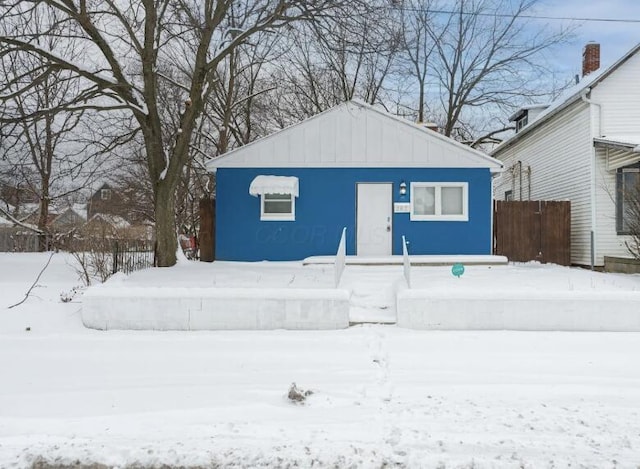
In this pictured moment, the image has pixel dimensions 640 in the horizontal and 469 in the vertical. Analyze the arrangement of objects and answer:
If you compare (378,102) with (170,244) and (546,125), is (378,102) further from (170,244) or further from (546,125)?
(170,244)

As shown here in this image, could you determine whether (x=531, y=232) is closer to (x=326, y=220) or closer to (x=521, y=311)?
(x=326, y=220)

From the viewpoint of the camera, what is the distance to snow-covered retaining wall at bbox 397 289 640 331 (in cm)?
698

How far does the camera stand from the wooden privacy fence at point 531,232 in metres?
14.4

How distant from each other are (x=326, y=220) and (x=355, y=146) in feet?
7.43

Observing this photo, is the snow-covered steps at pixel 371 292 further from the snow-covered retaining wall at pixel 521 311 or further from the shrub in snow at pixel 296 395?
the shrub in snow at pixel 296 395

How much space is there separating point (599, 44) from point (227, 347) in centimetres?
1933

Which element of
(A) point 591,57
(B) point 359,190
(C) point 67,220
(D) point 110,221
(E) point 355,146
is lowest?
(D) point 110,221

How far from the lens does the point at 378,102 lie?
2648 cm

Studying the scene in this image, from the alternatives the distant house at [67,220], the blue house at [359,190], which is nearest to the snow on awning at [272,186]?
the blue house at [359,190]

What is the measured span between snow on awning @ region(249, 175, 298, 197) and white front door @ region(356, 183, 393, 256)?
1.96m

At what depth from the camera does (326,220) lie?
13828 millimetres

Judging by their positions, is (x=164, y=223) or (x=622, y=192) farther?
(x=622, y=192)

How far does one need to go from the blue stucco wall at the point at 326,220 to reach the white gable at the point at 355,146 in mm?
207

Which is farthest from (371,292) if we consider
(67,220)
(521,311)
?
(67,220)
